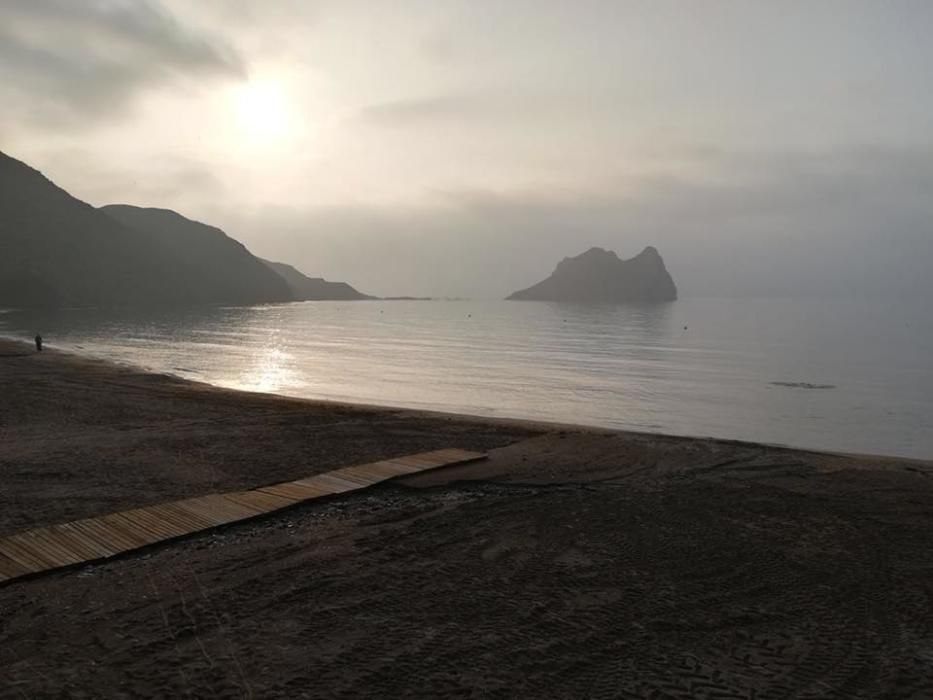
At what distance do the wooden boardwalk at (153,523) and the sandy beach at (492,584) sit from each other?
31cm

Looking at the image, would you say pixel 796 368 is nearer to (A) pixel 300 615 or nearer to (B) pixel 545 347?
(B) pixel 545 347

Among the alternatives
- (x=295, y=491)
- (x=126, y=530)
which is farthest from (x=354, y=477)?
(x=126, y=530)

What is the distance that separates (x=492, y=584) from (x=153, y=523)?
230 inches

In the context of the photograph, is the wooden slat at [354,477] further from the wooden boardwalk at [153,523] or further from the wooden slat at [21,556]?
the wooden slat at [21,556]

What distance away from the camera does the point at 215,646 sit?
651cm

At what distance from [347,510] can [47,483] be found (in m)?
6.40

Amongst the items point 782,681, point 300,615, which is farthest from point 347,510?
point 782,681

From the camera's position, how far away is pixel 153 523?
33.5 feet

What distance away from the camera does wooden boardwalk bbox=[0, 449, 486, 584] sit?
868cm

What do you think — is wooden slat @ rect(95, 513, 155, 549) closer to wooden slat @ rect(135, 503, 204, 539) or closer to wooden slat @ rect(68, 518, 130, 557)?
wooden slat @ rect(68, 518, 130, 557)

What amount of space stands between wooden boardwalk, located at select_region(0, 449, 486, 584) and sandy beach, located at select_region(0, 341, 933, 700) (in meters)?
0.31

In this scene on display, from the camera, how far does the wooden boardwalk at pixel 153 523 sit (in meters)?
8.68

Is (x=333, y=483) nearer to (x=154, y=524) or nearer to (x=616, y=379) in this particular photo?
(x=154, y=524)

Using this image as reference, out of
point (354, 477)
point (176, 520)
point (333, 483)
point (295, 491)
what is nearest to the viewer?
point (176, 520)
